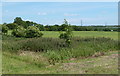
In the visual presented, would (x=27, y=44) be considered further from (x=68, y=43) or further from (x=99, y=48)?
(x=99, y=48)

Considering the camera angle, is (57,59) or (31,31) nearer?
(57,59)

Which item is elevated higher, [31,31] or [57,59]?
[31,31]

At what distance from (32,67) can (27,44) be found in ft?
18.2

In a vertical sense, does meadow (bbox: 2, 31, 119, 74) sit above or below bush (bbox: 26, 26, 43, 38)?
below

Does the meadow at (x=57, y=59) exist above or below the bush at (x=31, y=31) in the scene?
below

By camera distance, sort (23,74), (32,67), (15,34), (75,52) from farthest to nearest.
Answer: (15,34) → (75,52) → (32,67) → (23,74)

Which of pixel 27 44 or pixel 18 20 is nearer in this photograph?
pixel 27 44

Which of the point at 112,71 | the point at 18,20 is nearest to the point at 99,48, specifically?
the point at 112,71

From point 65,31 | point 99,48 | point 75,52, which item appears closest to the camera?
point 75,52

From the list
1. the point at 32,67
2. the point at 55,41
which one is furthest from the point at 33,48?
the point at 32,67

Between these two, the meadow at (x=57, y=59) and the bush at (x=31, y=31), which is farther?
the bush at (x=31, y=31)

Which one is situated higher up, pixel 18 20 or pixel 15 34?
pixel 18 20

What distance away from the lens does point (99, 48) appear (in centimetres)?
1098

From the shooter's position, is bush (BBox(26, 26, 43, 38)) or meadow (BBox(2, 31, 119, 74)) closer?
meadow (BBox(2, 31, 119, 74))
